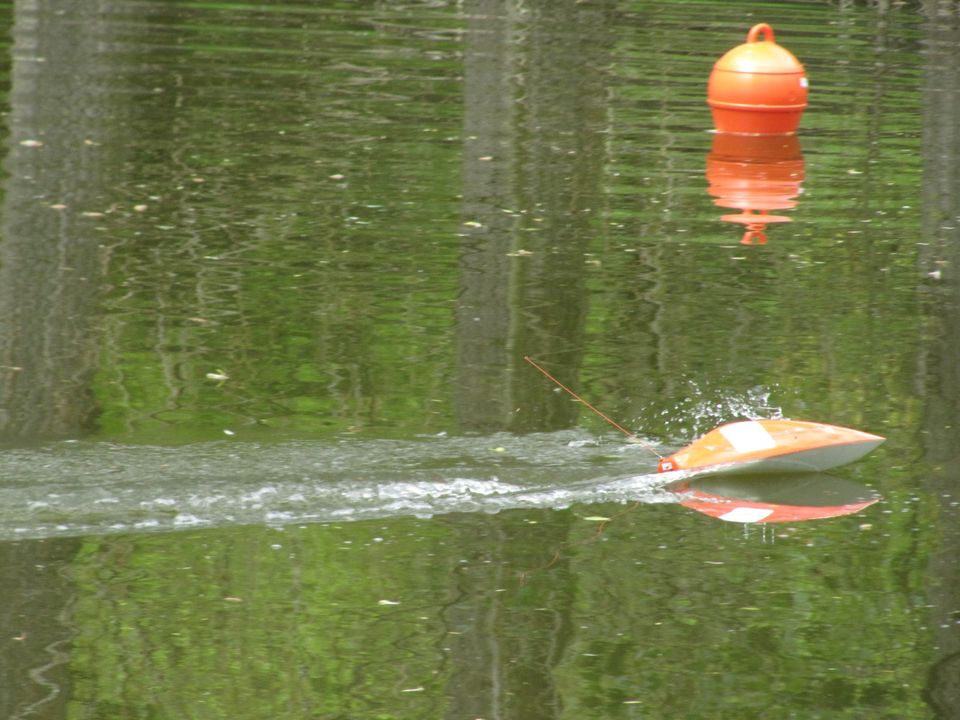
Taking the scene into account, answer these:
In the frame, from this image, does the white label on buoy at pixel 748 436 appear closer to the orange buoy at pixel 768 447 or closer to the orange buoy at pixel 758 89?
the orange buoy at pixel 768 447

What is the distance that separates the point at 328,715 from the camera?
4898 mm

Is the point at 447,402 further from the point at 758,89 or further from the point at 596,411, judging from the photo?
the point at 758,89

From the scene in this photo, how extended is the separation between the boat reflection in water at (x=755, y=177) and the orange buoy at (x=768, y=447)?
3.87m

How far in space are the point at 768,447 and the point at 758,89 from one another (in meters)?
7.48

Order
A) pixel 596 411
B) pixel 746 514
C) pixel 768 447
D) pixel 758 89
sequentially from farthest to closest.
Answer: pixel 758 89, pixel 596 411, pixel 768 447, pixel 746 514

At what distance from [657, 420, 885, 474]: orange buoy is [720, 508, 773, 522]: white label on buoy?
0.21m

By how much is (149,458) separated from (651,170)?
6.88 m

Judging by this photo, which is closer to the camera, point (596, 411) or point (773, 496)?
point (773, 496)

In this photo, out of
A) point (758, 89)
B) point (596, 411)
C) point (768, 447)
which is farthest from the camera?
point (758, 89)

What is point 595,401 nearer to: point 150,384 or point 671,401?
point 671,401

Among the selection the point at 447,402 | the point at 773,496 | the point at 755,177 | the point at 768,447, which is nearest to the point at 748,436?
the point at 768,447

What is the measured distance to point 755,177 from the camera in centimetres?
1244

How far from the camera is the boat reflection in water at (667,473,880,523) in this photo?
6.45 metres

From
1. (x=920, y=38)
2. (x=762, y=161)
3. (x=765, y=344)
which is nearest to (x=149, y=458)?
(x=765, y=344)
